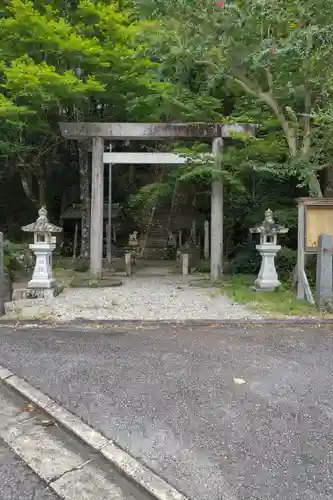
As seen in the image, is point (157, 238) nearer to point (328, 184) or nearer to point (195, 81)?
point (328, 184)

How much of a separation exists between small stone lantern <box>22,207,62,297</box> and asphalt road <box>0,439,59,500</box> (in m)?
5.32

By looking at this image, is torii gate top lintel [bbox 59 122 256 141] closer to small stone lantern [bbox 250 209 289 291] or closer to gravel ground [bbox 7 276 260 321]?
small stone lantern [bbox 250 209 289 291]

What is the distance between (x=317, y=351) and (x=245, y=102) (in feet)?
24.6

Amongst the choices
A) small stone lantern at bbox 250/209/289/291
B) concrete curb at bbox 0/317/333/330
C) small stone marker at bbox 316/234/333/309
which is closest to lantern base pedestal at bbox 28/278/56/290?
concrete curb at bbox 0/317/333/330

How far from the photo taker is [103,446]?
7.97ft

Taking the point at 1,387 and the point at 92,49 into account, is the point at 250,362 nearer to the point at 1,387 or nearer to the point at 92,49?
the point at 1,387

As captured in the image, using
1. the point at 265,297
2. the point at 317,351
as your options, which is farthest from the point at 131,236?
the point at 317,351

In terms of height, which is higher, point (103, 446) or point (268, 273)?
point (268, 273)

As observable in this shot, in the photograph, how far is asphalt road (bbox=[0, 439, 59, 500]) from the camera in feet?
6.73

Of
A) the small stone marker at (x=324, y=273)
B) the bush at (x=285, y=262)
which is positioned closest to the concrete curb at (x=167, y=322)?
the small stone marker at (x=324, y=273)

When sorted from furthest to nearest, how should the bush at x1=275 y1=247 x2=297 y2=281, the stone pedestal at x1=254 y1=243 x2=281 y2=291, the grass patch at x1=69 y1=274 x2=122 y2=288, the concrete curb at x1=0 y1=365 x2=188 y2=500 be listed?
1. the bush at x1=275 y1=247 x2=297 y2=281
2. the grass patch at x1=69 y1=274 x2=122 y2=288
3. the stone pedestal at x1=254 y1=243 x2=281 y2=291
4. the concrete curb at x1=0 y1=365 x2=188 y2=500

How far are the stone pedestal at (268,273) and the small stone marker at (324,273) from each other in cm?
158

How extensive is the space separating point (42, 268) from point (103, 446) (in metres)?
5.72

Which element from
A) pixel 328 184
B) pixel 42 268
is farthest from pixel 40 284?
pixel 328 184
